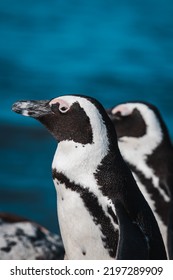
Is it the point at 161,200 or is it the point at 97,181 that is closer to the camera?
the point at 97,181

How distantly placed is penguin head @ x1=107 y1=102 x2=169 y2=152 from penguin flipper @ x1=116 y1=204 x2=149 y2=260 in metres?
1.69

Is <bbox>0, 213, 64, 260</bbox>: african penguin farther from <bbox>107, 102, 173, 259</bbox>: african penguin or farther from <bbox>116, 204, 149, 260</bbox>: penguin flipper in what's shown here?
<bbox>116, 204, 149, 260</bbox>: penguin flipper

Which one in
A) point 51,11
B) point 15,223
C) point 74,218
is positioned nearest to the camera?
point 74,218

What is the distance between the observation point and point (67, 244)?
4.34 meters

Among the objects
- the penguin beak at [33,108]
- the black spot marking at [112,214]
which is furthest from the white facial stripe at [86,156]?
the penguin beak at [33,108]

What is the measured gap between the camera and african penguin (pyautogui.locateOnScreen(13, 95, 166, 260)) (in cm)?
419

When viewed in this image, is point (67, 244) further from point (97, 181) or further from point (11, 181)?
point (11, 181)

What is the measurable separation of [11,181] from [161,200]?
2525 mm

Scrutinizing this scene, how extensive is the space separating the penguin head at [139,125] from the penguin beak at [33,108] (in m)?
1.39

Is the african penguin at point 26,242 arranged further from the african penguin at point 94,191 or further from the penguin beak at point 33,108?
the penguin beak at point 33,108

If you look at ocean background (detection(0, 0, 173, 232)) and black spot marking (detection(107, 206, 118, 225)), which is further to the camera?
ocean background (detection(0, 0, 173, 232))

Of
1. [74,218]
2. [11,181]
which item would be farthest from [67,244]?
[11,181]

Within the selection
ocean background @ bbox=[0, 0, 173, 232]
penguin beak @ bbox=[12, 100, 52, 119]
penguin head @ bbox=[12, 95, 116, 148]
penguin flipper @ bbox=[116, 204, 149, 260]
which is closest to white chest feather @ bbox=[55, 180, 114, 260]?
penguin flipper @ bbox=[116, 204, 149, 260]

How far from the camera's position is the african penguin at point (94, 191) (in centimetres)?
419
